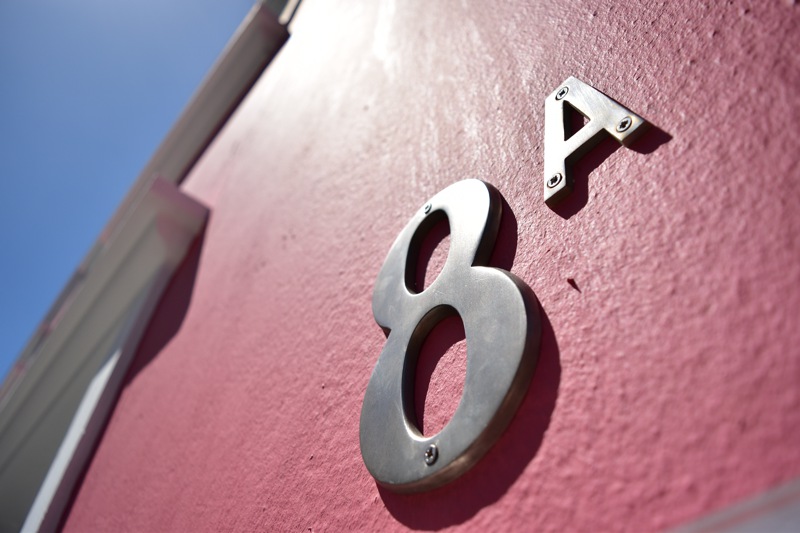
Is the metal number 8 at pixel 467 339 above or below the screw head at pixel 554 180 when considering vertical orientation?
below

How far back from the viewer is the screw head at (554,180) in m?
0.78

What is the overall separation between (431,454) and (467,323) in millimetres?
159

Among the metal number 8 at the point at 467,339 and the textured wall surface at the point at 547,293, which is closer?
the textured wall surface at the point at 547,293

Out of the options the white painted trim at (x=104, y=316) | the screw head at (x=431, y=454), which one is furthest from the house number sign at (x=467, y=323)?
the white painted trim at (x=104, y=316)

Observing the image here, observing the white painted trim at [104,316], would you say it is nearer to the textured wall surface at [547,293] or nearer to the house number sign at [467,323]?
the textured wall surface at [547,293]

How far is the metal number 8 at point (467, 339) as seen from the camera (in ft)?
2.26

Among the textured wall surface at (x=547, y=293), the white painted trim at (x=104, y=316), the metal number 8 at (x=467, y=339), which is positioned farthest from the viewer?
the white painted trim at (x=104, y=316)

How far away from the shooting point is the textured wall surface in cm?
54

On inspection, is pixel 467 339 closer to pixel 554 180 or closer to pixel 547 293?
pixel 547 293

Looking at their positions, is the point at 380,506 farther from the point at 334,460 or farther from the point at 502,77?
the point at 502,77

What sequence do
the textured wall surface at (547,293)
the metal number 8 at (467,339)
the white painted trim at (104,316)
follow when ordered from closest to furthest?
the textured wall surface at (547,293), the metal number 8 at (467,339), the white painted trim at (104,316)

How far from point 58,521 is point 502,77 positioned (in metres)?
1.84

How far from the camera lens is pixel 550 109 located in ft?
2.89

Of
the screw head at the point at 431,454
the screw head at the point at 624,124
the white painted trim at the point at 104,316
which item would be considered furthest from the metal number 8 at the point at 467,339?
the white painted trim at the point at 104,316
